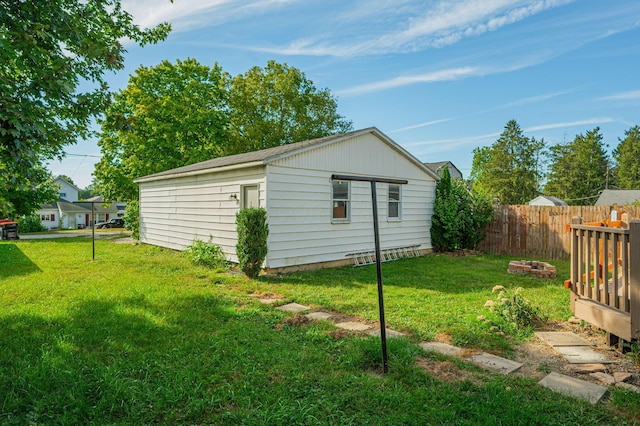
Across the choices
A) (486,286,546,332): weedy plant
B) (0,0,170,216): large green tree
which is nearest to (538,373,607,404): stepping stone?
(486,286,546,332): weedy plant

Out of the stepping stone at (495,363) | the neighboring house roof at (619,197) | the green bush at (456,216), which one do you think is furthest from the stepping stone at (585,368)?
the neighboring house roof at (619,197)

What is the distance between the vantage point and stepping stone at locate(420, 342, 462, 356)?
345cm

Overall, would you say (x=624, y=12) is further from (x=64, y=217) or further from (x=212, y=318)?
(x=64, y=217)

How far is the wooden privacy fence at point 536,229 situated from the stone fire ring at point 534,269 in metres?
3.15

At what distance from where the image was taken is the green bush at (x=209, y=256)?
8609 millimetres

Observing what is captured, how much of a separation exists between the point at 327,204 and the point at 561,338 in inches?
227

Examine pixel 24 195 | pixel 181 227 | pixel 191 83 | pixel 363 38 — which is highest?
pixel 191 83

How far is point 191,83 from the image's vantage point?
20.9 meters

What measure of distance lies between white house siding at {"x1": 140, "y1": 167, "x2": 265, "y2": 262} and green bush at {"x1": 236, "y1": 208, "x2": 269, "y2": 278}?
71 cm

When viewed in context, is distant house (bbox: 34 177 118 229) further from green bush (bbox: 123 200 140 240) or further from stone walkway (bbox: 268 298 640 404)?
stone walkway (bbox: 268 298 640 404)

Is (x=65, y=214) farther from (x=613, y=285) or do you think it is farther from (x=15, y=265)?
(x=613, y=285)

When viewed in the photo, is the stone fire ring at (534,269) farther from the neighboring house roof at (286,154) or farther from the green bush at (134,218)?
the green bush at (134,218)

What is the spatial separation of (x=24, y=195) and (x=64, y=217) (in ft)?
94.9

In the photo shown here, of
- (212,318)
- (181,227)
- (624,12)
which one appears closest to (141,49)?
(181,227)
